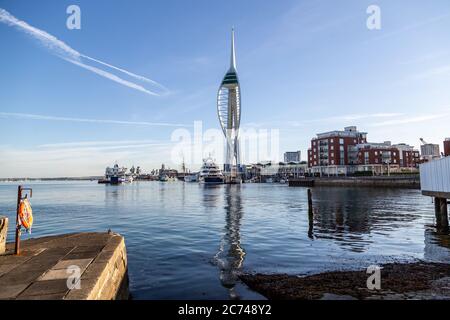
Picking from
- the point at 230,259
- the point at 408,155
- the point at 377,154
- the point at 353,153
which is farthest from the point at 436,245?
the point at 408,155

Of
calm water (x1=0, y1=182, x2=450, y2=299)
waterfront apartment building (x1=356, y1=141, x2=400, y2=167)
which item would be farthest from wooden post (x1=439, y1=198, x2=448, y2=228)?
waterfront apartment building (x1=356, y1=141, x2=400, y2=167)

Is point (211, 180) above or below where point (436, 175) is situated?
below

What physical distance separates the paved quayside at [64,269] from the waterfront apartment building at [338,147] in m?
136

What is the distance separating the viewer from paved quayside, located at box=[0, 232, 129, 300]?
7039mm

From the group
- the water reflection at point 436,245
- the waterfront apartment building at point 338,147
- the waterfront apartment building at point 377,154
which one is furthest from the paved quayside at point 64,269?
the waterfront apartment building at point 377,154

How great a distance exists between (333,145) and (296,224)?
117647mm

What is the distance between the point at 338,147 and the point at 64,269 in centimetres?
14083

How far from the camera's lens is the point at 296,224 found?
93.5ft

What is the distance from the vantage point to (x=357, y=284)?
34.9ft

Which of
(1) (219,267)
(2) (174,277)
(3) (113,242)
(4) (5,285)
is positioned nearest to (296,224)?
(1) (219,267)

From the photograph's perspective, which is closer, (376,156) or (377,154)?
(376,156)

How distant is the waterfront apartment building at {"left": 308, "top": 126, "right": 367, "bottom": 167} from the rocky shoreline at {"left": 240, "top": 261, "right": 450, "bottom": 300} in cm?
13145

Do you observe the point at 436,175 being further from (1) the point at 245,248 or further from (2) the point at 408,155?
(2) the point at 408,155

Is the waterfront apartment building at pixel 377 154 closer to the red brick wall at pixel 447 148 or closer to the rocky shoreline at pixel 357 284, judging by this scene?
the red brick wall at pixel 447 148
